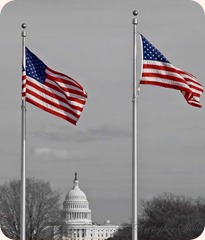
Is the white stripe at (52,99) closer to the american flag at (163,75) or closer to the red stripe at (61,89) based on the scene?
the red stripe at (61,89)

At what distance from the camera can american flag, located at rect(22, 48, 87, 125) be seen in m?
29.5

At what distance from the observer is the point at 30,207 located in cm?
4984

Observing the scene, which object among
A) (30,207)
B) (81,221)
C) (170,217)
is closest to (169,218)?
(170,217)

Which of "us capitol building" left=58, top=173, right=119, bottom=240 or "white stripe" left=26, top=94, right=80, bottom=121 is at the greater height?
"us capitol building" left=58, top=173, right=119, bottom=240

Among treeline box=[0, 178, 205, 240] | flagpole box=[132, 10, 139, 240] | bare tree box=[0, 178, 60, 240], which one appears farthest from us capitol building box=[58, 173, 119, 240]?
flagpole box=[132, 10, 139, 240]

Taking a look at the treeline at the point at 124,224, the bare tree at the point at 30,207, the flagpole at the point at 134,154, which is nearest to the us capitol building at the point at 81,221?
the treeline at the point at 124,224

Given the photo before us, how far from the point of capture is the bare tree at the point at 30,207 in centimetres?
4741

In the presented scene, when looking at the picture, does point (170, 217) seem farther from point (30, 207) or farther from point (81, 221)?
point (81, 221)

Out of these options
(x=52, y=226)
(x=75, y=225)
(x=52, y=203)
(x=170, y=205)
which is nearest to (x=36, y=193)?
(x=52, y=203)

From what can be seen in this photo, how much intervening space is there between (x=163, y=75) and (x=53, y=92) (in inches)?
138

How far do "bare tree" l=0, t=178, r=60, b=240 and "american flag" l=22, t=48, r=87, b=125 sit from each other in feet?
53.0

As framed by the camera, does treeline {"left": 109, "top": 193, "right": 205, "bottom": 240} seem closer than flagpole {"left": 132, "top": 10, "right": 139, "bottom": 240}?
No

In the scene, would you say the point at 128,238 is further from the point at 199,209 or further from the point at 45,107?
the point at 45,107

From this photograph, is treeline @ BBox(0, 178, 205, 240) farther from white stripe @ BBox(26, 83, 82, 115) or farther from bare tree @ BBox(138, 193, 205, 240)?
white stripe @ BBox(26, 83, 82, 115)
